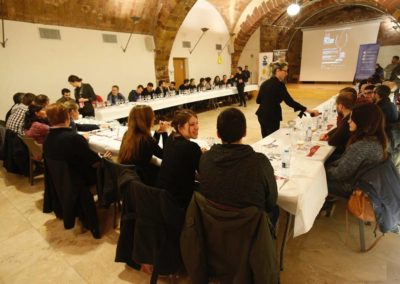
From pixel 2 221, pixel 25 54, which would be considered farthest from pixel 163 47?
pixel 2 221

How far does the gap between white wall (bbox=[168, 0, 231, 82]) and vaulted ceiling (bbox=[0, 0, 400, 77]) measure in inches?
14.9

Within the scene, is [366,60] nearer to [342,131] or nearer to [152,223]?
[342,131]

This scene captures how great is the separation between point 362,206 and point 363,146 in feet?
1.40

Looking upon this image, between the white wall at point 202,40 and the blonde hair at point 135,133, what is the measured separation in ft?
24.3

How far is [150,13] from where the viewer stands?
7441 mm

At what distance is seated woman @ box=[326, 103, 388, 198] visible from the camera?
174cm

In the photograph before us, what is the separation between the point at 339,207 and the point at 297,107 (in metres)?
1.29

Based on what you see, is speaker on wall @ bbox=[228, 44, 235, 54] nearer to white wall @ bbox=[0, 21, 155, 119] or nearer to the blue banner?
white wall @ bbox=[0, 21, 155, 119]

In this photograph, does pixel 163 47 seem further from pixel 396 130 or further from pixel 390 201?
pixel 390 201

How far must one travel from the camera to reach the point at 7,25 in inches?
204

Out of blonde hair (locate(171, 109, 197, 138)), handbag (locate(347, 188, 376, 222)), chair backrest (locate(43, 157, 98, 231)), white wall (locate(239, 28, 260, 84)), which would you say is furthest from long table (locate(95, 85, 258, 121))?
handbag (locate(347, 188, 376, 222))

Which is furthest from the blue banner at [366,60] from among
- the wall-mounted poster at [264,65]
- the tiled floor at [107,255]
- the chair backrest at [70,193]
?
the chair backrest at [70,193]

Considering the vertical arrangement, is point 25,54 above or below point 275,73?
above

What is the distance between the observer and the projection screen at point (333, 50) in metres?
11.2
